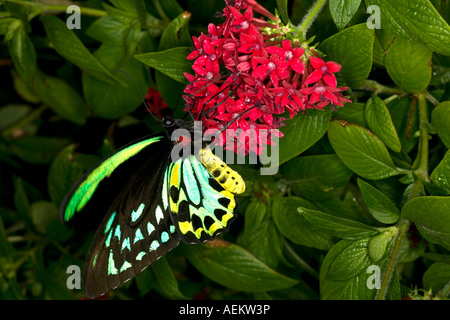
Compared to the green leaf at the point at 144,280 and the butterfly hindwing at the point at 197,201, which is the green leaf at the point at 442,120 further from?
the green leaf at the point at 144,280

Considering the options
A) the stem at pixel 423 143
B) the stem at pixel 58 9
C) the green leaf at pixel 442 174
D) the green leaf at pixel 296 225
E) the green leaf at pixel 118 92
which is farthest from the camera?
the green leaf at pixel 118 92


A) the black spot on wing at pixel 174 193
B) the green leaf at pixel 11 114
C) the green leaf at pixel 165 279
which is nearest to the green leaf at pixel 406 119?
the black spot on wing at pixel 174 193

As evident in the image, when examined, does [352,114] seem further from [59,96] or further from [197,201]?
[59,96]

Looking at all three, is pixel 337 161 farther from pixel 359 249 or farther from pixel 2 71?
pixel 2 71

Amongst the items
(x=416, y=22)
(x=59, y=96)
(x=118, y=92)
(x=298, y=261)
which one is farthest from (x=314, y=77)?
(x=59, y=96)

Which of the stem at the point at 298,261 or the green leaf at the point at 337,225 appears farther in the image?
the stem at the point at 298,261

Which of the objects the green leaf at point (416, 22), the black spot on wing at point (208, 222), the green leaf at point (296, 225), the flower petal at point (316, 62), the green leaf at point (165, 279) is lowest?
the green leaf at point (165, 279)

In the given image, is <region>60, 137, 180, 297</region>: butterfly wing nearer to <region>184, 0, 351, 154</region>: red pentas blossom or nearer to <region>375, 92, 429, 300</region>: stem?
<region>184, 0, 351, 154</region>: red pentas blossom
